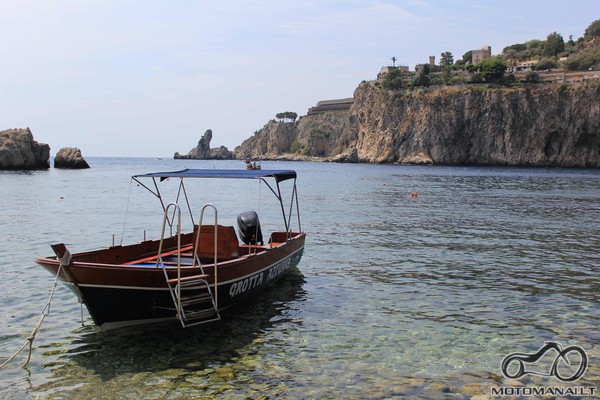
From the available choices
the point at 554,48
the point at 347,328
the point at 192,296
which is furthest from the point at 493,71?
the point at 192,296

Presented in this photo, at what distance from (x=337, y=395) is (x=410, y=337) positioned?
3080mm

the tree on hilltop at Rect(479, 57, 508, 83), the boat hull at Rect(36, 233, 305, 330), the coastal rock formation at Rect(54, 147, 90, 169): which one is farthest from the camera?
the tree on hilltop at Rect(479, 57, 508, 83)

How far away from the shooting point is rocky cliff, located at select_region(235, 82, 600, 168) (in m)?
133

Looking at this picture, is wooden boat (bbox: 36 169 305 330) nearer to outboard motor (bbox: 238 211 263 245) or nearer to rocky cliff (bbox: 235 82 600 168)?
outboard motor (bbox: 238 211 263 245)

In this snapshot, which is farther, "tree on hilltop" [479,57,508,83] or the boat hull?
"tree on hilltop" [479,57,508,83]

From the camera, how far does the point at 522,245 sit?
21859mm

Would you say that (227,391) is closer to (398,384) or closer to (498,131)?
(398,384)

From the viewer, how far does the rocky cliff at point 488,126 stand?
132875 millimetres

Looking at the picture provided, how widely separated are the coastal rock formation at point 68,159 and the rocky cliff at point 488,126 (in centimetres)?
9586

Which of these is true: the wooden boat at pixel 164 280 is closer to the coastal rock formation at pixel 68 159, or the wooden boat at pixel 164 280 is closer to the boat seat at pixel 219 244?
the boat seat at pixel 219 244

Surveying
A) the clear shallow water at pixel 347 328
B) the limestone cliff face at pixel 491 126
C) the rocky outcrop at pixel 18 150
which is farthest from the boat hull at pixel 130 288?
the limestone cliff face at pixel 491 126

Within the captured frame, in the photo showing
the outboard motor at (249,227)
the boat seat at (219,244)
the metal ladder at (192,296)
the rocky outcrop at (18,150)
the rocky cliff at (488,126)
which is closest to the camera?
the metal ladder at (192,296)

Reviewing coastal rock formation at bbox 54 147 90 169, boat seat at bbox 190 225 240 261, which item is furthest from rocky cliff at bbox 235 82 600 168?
boat seat at bbox 190 225 240 261

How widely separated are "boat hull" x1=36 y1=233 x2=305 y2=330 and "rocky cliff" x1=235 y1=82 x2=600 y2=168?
142 m
